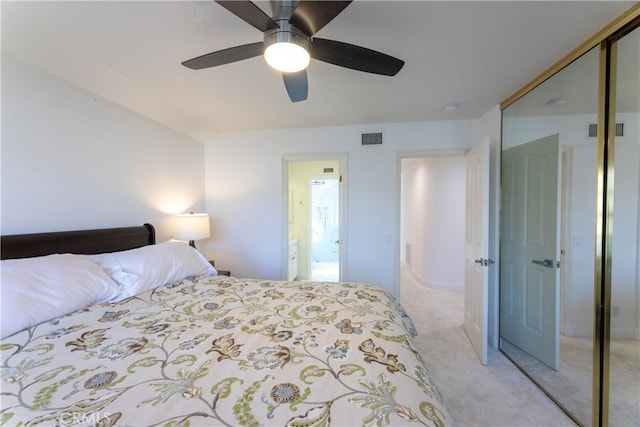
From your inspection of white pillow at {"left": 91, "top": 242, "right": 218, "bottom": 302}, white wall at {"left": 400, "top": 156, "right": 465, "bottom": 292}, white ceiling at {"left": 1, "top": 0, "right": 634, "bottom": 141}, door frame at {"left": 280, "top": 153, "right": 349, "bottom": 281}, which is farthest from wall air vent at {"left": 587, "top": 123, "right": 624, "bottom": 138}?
white pillow at {"left": 91, "top": 242, "right": 218, "bottom": 302}

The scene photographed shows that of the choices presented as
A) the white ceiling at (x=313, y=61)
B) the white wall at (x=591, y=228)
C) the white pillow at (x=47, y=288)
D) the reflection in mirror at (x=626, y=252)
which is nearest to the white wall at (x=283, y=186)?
the white ceiling at (x=313, y=61)

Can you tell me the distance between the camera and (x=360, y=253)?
3334 millimetres

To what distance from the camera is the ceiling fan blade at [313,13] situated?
1045 mm

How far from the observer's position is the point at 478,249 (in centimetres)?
256

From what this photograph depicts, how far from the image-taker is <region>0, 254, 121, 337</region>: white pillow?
1.24 meters

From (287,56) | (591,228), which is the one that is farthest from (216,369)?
(591,228)

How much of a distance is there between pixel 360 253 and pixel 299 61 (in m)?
2.49

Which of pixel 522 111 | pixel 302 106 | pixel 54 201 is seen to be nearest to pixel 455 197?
pixel 522 111

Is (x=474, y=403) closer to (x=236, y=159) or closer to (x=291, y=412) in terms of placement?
(x=291, y=412)

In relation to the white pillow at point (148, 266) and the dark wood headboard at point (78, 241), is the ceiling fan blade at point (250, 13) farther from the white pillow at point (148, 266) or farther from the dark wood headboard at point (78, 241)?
the dark wood headboard at point (78, 241)

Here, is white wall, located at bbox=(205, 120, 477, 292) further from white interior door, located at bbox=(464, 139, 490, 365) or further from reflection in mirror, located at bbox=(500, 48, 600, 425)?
reflection in mirror, located at bbox=(500, 48, 600, 425)

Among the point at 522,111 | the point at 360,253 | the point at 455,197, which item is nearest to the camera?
the point at 522,111

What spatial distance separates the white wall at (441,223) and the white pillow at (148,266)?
383cm

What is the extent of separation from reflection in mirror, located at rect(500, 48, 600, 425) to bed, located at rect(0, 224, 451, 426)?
1342 mm
